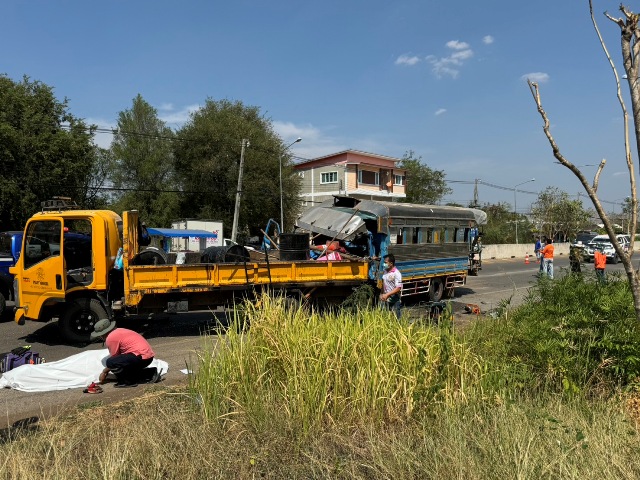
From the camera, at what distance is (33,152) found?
25.7 meters

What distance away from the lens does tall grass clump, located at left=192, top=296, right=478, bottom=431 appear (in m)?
3.84

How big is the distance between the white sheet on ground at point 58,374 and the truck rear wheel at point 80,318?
1739 millimetres

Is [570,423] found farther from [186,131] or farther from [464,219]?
[186,131]

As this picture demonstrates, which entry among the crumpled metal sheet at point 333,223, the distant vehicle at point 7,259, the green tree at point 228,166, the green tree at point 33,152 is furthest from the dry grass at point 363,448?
the green tree at point 228,166

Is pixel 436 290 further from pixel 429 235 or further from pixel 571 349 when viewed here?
pixel 571 349

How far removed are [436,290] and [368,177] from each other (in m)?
37.8

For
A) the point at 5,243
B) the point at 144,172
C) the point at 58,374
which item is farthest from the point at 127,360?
the point at 144,172

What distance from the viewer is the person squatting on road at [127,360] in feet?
20.1

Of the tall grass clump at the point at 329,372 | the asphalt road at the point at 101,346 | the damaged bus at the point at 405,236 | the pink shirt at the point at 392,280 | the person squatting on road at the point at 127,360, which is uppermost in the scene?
the damaged bus at the point at 405,236

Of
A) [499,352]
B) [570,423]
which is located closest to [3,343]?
[499,352]

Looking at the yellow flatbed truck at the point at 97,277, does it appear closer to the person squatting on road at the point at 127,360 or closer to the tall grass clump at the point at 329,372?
the person squatting on road at the point at 127,360

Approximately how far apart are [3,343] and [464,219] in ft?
39.2

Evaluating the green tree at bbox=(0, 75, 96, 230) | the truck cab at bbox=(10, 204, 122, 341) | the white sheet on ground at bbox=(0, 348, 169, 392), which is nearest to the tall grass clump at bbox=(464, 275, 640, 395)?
the white sheet on ground at bbox=(0, 348, 169, 392)

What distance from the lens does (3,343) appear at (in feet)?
29.3
